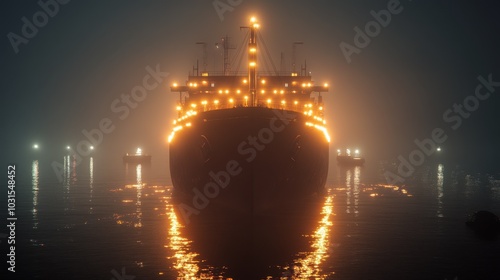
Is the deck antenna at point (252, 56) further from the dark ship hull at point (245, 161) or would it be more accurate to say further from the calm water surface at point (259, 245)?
the calm water surface at point (259, 245)

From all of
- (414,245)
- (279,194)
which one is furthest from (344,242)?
(279,194)

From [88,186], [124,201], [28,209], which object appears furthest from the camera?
[88,186]

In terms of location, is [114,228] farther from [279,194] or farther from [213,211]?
[279,194]

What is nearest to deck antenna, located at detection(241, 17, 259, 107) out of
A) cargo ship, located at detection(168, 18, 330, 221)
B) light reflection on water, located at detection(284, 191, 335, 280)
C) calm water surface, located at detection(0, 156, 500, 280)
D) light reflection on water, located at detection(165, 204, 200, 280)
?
cargo ship, located at detection(168, 18, 330, 221)

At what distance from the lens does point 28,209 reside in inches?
1638

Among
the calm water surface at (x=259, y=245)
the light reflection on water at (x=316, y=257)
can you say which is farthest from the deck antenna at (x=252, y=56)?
the light reflection on water at (x=316, y=257)

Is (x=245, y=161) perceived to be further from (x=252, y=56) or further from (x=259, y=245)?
(x=252, y=56)

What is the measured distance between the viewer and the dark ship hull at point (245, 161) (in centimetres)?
3372

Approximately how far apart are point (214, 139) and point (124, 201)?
1623cm

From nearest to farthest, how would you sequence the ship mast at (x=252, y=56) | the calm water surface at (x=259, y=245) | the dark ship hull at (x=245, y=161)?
the calm water surface at (x=259, y=245) < the dark ship hull at (x=245, y=161) < the ship mast at (x=252, y=56)

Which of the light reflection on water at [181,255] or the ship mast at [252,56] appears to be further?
the ship mast at [252,56]

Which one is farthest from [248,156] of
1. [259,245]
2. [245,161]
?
[259,245]

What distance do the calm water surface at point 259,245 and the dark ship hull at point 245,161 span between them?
6.48 ft
